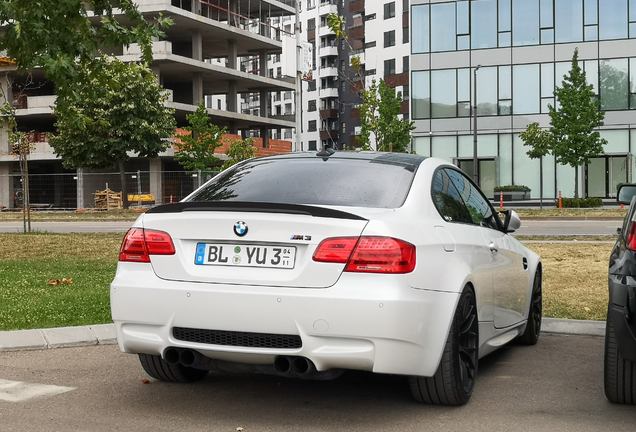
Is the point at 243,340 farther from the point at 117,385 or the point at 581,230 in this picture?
the point at 581,230

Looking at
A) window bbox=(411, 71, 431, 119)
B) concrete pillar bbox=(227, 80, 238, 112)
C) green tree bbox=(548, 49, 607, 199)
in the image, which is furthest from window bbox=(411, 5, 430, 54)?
concrete pillar bbox=(227, 80, 238, 112)

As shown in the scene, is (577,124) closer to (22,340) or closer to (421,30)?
(421,30)

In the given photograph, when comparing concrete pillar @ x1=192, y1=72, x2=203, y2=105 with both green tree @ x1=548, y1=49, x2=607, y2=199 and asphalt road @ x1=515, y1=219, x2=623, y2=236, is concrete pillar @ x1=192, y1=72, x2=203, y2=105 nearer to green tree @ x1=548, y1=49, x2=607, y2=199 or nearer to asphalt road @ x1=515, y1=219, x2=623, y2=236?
green tree @ x1=548, y1=49, x2=607, y2=199

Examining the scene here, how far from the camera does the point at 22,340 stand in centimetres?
684

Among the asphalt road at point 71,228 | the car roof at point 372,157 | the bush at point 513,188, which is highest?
the car roof at point 372,157

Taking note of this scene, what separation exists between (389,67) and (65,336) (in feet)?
257

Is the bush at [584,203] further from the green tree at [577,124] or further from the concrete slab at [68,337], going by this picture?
the concrete slab at [68,337]

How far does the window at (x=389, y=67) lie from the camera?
8300 cm

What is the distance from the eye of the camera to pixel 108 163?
49312mm

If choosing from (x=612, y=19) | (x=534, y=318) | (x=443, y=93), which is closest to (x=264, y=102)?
(x=443, y=93)

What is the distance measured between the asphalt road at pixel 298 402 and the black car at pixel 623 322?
123 mm

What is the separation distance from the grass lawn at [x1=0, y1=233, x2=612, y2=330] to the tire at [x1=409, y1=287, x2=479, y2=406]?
3.36 meters

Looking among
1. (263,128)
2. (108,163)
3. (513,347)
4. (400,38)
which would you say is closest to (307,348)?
(513,347)

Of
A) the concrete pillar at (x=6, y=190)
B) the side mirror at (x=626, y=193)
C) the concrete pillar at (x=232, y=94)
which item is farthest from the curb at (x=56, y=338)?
the concrete pillar at (x=232, y=94)
